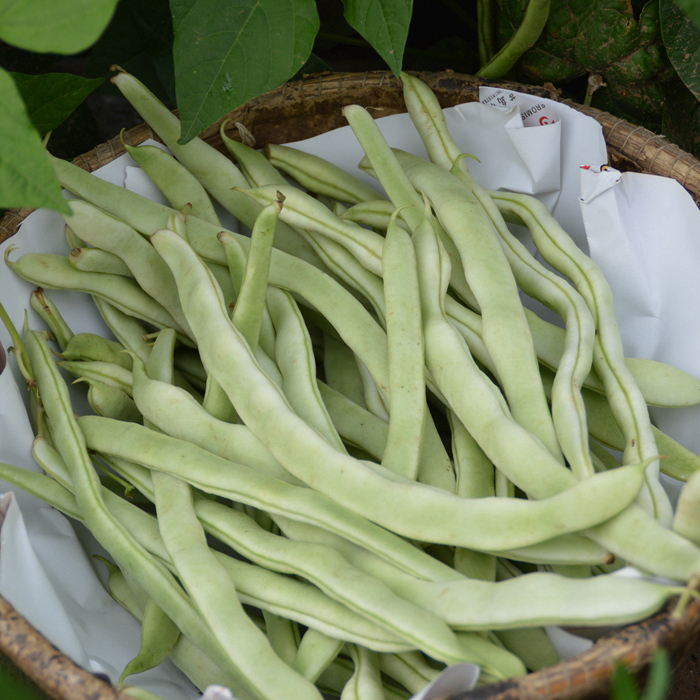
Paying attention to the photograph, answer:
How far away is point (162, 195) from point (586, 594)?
0.83 m

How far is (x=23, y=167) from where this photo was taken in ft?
1.51

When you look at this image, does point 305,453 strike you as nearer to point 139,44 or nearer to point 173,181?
point 173,181

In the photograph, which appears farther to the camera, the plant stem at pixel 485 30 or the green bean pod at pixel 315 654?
the plant stem at pixel 485 30

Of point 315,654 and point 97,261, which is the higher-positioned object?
point 97,261

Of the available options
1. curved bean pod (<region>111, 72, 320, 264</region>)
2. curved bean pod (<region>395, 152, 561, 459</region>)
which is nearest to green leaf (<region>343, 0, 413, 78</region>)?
curved bean pod (<region>395, 152, 561, 459</region>)

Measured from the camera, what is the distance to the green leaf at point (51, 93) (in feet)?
2.97

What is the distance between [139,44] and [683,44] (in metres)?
0.90

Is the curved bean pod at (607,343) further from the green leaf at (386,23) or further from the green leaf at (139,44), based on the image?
the green leaf at (139,44)

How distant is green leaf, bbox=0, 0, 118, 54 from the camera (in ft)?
1.44

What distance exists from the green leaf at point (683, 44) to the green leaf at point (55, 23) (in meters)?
0.82

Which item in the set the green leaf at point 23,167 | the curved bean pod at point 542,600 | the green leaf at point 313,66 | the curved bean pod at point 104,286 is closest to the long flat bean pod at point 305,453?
the curved bean pod at point 542,600

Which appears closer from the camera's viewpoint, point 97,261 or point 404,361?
point 404,361

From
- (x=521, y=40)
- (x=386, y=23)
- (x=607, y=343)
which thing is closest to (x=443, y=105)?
(x=521, y=40)

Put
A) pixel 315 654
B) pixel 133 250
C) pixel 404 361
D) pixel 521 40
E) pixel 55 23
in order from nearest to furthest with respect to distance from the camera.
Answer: pixel 55 23, pixel 315 654, pixel 404 361, pixel 133 250, pixel 521 40
